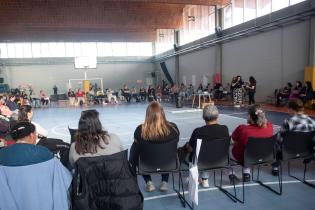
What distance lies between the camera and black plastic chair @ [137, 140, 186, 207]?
3.12 metres

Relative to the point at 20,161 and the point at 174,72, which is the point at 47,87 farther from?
the point at 20,161

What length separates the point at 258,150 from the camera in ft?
10.9

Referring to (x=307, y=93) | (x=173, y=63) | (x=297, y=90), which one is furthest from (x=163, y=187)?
(x=173, y=63)

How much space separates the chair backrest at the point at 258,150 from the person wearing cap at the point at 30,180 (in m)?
2.05

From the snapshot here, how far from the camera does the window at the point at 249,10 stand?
1414 cm

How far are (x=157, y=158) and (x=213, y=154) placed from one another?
0.63 meters

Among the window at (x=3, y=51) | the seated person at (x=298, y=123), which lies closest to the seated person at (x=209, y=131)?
the seated person at (x=298, y=123)

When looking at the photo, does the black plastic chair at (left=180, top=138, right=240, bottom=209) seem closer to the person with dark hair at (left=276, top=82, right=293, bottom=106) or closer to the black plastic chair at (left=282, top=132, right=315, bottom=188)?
the black plastic chair at (left=282, top=132, right=315, bottom=188)

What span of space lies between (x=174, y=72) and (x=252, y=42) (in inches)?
416

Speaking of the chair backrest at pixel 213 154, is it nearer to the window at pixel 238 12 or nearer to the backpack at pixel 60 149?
the backpack at pixel 60 149

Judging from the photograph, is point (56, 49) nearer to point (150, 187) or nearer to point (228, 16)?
point (228, 16)

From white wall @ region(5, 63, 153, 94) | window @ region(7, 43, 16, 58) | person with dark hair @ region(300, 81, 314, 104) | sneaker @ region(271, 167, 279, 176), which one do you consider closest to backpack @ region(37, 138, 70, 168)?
sneaker @ region(271, 167, 279, 176)

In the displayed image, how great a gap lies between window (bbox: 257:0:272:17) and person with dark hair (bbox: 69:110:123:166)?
493 inches

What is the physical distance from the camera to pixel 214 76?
1778 cm
